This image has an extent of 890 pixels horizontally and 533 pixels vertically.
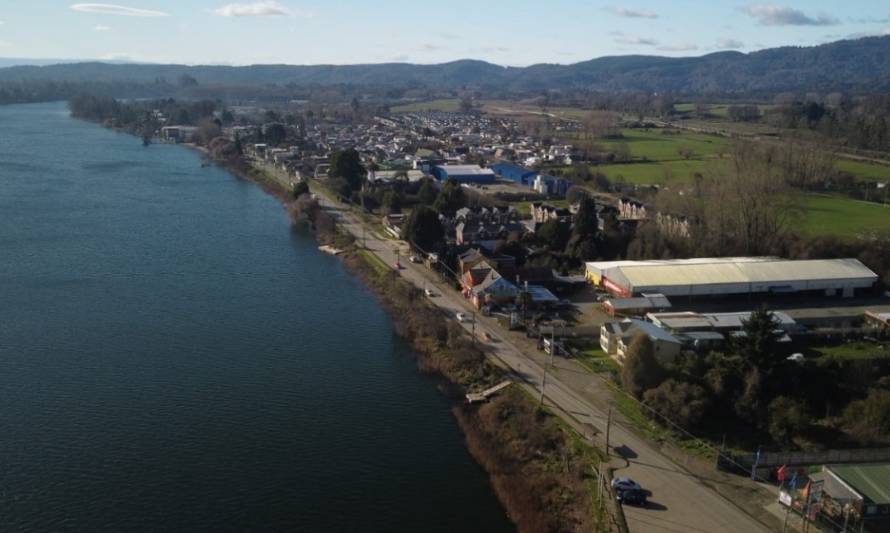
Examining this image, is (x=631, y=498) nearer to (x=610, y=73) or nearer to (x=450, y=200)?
(x=450, y=200)

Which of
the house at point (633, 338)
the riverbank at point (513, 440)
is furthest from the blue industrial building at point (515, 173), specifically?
the house at point (633, 338)

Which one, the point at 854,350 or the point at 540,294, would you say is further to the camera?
the point at 540,294

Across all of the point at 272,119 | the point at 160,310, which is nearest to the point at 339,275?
the point at 160,310

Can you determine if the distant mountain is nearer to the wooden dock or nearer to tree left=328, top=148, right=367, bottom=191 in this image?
tree left=328, top=148, right=367, bottom=191

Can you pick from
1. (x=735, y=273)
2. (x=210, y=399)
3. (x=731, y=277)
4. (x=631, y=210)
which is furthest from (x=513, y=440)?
(x=631, y=210)

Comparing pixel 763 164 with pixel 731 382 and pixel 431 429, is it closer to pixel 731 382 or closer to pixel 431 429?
pixel 731 382
